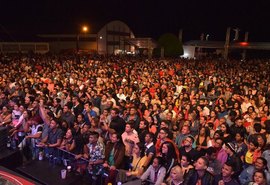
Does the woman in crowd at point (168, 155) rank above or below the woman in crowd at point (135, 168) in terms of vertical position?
above

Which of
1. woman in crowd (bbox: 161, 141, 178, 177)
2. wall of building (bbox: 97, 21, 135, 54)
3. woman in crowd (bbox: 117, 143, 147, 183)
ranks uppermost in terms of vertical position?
wall of building (bbox: 97, 21, 135, 54)

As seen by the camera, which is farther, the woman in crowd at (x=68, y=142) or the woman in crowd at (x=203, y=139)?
the woman in crowd at (x=68, y=142)

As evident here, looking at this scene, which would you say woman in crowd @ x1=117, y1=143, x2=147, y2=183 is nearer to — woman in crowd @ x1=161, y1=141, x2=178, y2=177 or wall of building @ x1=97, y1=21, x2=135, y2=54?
woman in crowd @ x1=161, y1=141, x2=178, y2=177

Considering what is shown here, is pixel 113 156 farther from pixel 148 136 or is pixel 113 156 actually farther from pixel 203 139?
pixel 203 139

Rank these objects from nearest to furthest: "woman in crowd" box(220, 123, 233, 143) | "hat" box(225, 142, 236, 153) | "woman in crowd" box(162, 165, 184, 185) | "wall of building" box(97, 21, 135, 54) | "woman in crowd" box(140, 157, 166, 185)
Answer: "woman in crowd" box(162, 165, 184, 185), "woman in crowd" box(140, 157, 166, 185), "hat" box(225, 142, 236, 153), "woman in crowd" box(220, 123, 233, 143), "wall of building" box(97, 21, 135, 54)

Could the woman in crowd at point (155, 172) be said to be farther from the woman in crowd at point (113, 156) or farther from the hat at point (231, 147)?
the hat at point (231, 147)

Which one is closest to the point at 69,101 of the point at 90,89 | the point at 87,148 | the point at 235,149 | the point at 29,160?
the point at 90,89

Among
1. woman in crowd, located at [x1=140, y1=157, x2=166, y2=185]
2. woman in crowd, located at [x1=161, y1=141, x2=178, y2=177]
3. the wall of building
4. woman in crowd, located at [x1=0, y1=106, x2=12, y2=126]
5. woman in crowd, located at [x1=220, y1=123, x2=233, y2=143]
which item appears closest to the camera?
woman in crowd, located at [x1=140, y1=157, x2=166, y2=185]

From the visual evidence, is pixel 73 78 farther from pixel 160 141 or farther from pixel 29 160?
pixel 160 141

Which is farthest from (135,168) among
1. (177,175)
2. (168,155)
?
(177,175)

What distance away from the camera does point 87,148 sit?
6.05 metres

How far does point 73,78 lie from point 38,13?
48.9 metres

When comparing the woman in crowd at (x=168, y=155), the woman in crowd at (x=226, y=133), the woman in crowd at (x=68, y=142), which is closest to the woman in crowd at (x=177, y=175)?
the woman in crowd at (x=168, y=155)

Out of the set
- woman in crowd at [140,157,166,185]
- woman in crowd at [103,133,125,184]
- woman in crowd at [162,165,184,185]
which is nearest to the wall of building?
woman in crowd at [103,133,125,184]
